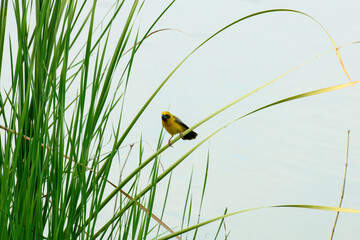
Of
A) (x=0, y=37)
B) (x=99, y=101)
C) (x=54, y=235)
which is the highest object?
(x=0, y=37)

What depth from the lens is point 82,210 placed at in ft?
2.64

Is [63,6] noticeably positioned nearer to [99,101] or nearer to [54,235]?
[99,101]

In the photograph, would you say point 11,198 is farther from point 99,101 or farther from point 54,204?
point 99,101

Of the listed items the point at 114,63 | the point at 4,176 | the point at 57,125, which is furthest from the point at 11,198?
the point at 114,63

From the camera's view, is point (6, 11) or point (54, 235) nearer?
point (54, 235)

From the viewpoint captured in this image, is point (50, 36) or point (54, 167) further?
point (50, 36)

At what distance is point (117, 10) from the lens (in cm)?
89

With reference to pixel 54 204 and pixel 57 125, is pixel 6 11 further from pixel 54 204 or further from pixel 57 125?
pixel 54 204

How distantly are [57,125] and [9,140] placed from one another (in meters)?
0.09

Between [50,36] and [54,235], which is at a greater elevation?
[50,36]

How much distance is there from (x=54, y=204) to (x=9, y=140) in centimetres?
14

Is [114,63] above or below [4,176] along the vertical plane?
above

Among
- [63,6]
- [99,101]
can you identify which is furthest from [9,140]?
[63,6]

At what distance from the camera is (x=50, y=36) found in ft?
3.06
